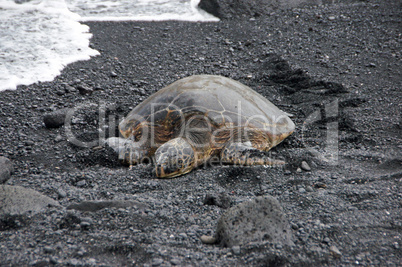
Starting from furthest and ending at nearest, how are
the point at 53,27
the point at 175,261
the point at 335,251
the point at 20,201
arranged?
the point at 53,27 → the point at 20,201 → the point at 335,251 → the point at 175,261

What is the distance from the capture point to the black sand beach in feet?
7.23

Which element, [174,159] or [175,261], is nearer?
[175,261]

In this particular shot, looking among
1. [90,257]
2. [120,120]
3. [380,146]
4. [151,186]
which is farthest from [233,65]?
[90,257]

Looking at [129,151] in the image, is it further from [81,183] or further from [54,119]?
[54,119]

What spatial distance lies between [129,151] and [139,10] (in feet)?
20.1

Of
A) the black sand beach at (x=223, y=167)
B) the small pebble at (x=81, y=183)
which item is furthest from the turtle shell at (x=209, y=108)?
the small pebble at (x=81, y=183)

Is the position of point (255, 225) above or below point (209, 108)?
below

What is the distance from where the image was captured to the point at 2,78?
17.3ft

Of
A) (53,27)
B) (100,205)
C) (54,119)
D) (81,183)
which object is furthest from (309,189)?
(53,27)

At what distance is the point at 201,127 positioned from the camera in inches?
148

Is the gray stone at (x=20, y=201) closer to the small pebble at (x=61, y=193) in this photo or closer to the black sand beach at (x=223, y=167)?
the black sand beach at (x=223, y=167)

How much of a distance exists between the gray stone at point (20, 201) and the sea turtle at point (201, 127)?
1170 mm

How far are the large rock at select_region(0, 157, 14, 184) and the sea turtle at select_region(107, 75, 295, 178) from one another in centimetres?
104

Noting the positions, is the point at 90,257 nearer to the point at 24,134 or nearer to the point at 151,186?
the point at 151,186
